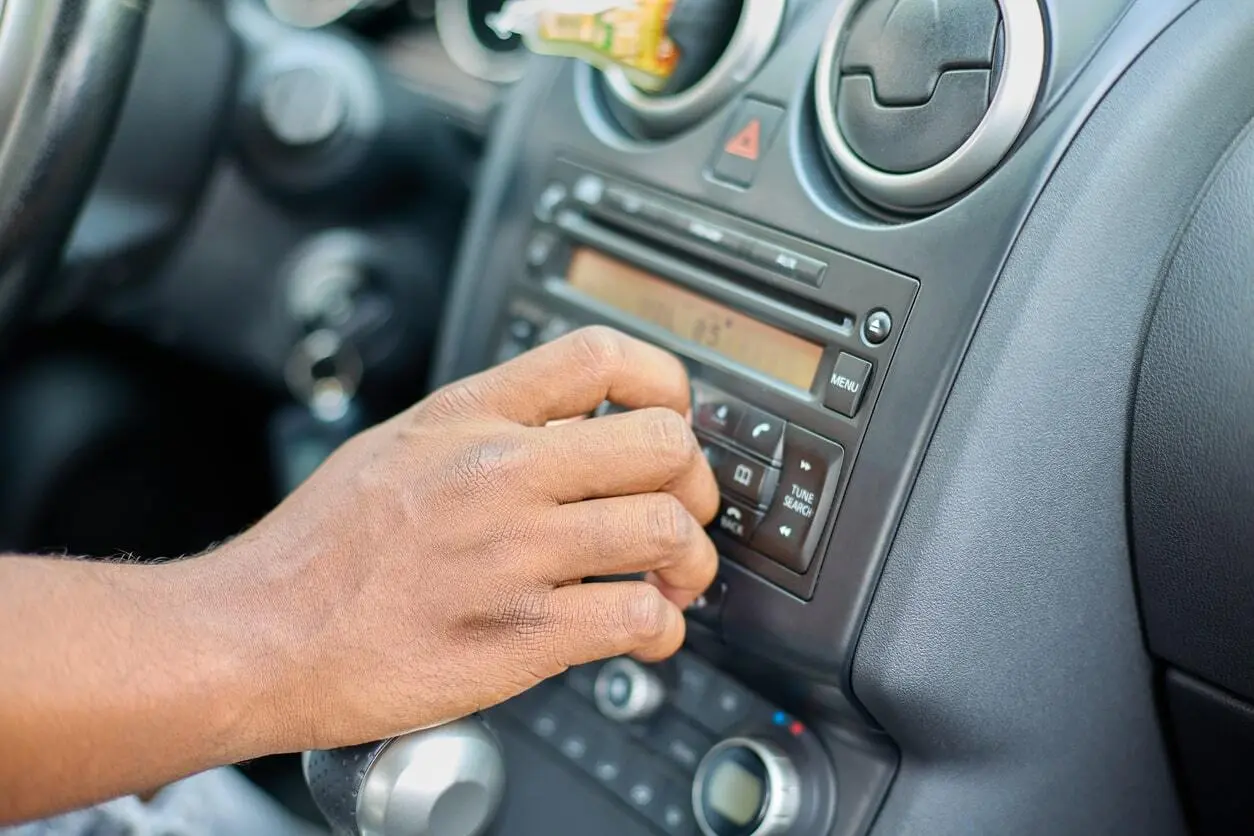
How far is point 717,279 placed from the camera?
2.21 feet

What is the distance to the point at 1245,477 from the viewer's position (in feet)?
1.77

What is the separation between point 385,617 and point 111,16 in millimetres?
404

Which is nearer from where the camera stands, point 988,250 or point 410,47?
point 988,250

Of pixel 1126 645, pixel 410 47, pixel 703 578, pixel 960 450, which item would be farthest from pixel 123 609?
pixel 410 47

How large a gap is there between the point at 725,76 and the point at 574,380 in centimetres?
22

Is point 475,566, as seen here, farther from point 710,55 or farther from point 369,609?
point 710,55

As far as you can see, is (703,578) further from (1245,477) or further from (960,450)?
(1245,477)

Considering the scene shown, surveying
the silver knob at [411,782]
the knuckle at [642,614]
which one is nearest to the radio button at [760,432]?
the knuckle at [642,614]

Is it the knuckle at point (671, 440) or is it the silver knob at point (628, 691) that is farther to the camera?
the silver knob at point (628, 691)

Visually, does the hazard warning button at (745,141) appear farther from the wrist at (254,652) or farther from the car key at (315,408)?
the car key at (315,408)

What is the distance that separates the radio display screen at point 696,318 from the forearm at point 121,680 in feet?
0.93

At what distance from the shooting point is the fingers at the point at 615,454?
0.56 m

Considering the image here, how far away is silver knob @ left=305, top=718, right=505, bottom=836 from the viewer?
1.89 ft

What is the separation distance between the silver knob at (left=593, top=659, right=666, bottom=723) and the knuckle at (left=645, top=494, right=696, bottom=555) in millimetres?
143
